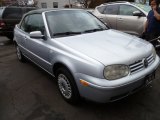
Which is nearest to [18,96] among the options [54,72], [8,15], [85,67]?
[54,72]

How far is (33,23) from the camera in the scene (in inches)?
187

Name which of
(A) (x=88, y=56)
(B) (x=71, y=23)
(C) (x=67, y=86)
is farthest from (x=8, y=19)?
(A) (x=88, y=56)

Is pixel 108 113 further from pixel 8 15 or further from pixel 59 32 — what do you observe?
pixel 8 15

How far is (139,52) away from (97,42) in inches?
29.5

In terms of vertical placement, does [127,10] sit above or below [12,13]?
above

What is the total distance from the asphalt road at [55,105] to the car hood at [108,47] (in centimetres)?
86

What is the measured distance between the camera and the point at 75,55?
10.3 ft

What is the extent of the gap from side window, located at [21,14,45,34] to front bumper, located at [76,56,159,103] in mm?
1753

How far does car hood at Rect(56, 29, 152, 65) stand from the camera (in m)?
2.95

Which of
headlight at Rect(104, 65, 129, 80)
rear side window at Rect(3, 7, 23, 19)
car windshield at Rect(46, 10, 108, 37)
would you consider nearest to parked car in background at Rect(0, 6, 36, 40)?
rear side window at Rect(3, 7, 23, 19)

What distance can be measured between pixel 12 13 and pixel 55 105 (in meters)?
A: 7.46

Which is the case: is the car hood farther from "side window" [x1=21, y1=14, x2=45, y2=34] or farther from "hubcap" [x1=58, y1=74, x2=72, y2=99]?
"side window" [x1=21, y1=14, x2=45, y2=34]

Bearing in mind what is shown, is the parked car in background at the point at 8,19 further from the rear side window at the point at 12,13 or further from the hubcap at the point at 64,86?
the hubcap at the point at 64,86

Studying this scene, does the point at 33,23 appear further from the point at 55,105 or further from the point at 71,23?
the point at 55,105
